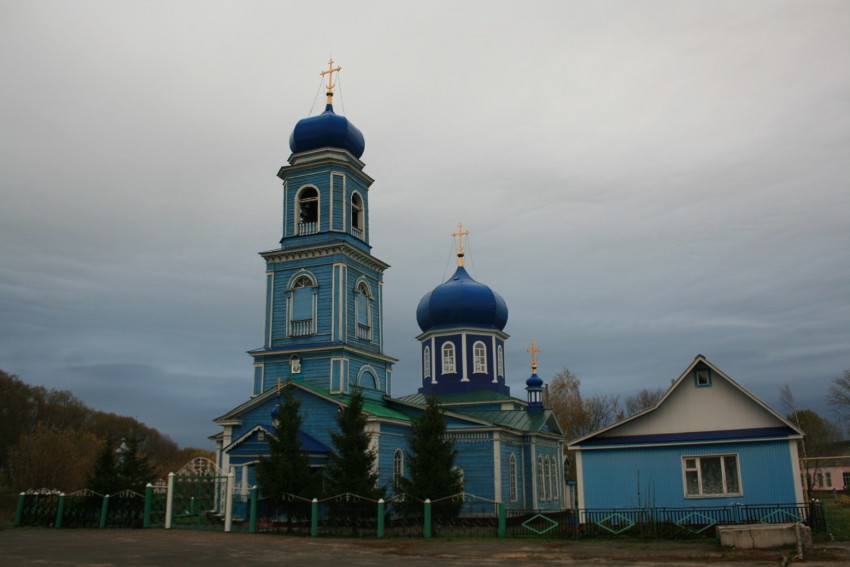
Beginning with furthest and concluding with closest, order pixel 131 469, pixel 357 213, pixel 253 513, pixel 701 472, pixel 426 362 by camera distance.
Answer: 1. pixel 426 362
2. pixel 357 213
3. pixel 131 469
4. pixel 253 513
5. pixel 701 472

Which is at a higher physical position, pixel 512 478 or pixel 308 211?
pixel 308 211

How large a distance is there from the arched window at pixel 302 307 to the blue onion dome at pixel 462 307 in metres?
9.41

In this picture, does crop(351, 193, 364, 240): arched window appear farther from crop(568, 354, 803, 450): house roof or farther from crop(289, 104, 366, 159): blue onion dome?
crop(568, 354, 803, 450): house roof

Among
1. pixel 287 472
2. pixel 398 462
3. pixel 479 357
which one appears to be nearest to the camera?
pixel 287 472

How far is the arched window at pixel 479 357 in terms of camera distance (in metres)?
36.8

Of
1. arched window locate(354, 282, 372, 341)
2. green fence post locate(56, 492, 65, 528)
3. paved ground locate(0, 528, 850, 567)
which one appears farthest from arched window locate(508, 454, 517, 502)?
green fence post locate(56, 492, 65, 528)

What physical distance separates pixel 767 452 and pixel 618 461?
3954 millimetres

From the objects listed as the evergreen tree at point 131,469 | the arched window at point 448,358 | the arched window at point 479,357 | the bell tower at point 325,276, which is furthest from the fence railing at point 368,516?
the arched window at point 479,357

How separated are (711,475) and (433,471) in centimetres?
804

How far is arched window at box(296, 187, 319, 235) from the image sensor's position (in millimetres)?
30656

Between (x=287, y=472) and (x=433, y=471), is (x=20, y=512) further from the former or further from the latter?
(x=433, y=471)

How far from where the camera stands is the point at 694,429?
21.0 meters

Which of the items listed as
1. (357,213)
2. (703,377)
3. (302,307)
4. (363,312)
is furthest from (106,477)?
(703,377)

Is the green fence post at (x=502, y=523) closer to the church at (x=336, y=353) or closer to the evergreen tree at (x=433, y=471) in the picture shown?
the evergreen tree at (x=433, y=471)
